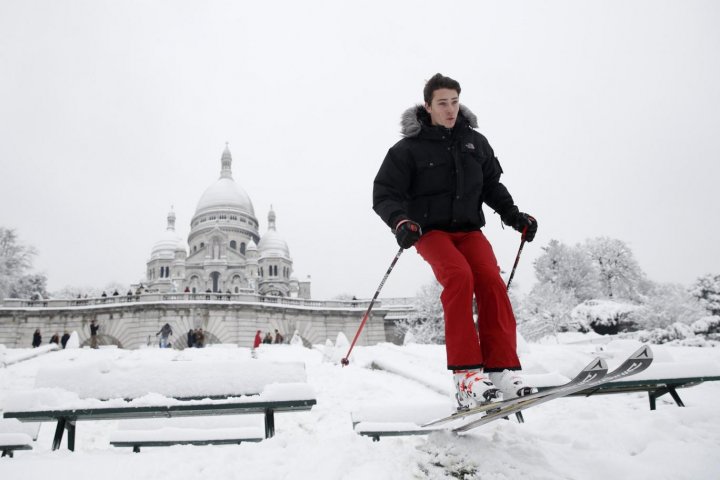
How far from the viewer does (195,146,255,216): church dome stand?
219 ft

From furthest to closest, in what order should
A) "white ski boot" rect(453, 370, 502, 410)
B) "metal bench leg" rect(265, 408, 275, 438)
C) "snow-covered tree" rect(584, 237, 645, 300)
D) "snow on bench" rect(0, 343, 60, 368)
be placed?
1. "snow-covered tree" rect(584, 237, 645, 300)
2. "snow on bench" rect(0, 343, 60, 368)
3. "metal bench leg" rect(265, 408, 275, 438)
4. "white ski boot" rect(453, 370, 502, 410)

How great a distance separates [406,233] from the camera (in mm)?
3020

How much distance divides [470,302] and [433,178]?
3.18 feet

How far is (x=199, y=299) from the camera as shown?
33156 millimetres

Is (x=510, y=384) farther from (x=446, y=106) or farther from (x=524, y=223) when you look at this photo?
(x=446, y=106)

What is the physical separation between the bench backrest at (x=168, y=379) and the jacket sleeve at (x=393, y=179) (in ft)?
5.24

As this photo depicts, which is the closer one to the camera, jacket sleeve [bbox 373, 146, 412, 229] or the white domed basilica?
jacket sleeve [bbox 373, 146, 412, 229]

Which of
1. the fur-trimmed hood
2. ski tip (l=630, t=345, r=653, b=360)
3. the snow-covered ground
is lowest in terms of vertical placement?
the snow-covered ground

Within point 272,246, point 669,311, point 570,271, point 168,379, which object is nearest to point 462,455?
point 168,379

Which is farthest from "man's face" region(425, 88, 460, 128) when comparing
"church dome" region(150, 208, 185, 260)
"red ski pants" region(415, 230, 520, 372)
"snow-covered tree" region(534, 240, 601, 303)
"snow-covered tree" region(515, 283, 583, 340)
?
"church dome" region(150, 208, 185, 260)

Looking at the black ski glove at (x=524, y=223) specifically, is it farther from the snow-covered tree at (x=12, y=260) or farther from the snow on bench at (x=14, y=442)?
the snow-covered tree at (x=12, y=260)

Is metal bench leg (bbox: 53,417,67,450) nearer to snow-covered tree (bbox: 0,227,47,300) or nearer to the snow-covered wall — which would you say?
the snow-covered wall

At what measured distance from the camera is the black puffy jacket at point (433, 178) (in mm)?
3373

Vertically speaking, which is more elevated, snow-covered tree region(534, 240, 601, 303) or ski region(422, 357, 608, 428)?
snow-covered tree region(534, 240, 601, 303)
